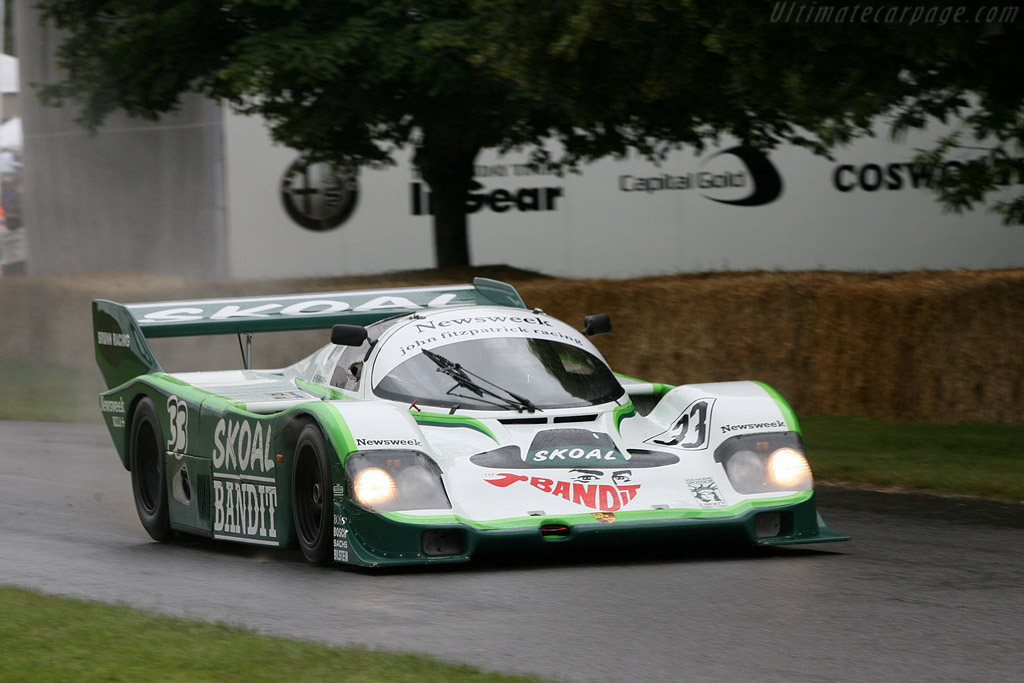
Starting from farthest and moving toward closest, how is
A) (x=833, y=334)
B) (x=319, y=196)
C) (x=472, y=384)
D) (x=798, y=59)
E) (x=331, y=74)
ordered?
1. (x=319, y=196)
2. (x=331, y=74)
3. (x=833, y=334)
4. (x=798, y=59)
5. (x=472, y=384)

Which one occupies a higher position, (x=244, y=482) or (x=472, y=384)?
(x=472, y=384)

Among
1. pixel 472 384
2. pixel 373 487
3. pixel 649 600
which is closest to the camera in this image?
pixel 649 600

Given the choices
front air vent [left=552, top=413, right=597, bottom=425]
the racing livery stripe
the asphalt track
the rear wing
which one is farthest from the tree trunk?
front air vent [left=552, top=413, right=597, bottom=425]

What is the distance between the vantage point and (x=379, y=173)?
79.6 feet

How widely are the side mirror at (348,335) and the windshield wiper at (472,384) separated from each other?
0.44 metres

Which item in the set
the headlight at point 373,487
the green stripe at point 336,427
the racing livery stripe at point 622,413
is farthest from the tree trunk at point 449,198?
the headlight at point 373,487

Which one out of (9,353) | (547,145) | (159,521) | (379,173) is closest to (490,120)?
(547,145)

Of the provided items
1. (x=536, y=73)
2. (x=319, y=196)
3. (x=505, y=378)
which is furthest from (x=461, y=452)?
(x=319, y=196)

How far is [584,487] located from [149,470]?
3.41 m

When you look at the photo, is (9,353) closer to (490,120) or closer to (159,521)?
(490,120)

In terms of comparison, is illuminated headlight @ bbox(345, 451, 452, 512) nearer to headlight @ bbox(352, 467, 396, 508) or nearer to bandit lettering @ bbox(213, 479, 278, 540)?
headlight @ bbox(352, 467, 396, 508)

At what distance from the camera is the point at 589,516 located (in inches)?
289

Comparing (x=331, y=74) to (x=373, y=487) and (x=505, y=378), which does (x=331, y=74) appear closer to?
(x=505, y=378)

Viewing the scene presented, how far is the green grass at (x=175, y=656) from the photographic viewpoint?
16.9 feet
